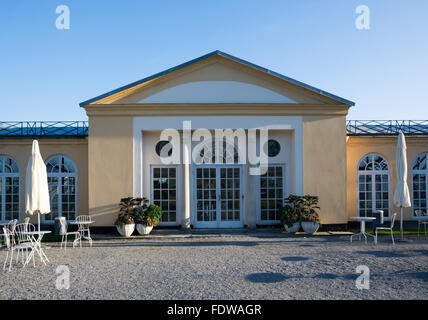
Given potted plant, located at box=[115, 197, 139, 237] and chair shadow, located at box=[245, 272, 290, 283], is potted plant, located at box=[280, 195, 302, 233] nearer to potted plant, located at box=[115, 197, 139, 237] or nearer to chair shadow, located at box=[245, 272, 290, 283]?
potted plant, located at box=[115, 197, 139, 237]

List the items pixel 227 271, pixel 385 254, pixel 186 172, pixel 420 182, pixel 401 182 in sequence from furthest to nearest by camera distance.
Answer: pixel 420 182, pixel 186 172, pixel 401 182, pixel 385 254, pixel 227 271

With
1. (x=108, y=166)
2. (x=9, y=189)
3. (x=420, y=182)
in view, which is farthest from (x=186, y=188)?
(x=420, y=182)

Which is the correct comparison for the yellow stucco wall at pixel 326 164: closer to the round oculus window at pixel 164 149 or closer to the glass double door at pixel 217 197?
the glass double door at pixel 217 197

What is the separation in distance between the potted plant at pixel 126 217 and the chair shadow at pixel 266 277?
5684mm

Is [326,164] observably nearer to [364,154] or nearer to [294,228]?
[294,228]

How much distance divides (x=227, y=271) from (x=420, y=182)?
10723 mm

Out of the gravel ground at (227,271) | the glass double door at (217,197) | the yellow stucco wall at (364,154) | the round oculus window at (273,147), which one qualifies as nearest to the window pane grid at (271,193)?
the round oculus window at (273,147)

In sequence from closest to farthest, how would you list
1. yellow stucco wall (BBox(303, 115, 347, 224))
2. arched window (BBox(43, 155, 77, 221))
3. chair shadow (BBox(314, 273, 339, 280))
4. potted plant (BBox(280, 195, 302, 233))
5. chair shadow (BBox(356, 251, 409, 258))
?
chair shadow (BBox(314, 273, 339, 280)), chair shadow (BBox(356, 251, 409, 258)), potted plant (BBox(280, 195, 302, 233)), yellow stucco wall (BBox(303, 115, 347, 224)), arched window (BBox(43, 155, 77, 221))

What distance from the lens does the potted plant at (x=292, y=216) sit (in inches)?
446

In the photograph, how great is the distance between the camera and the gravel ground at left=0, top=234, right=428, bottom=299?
545cm

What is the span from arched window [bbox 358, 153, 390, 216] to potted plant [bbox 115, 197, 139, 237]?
848cm

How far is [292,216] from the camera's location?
1132 cm

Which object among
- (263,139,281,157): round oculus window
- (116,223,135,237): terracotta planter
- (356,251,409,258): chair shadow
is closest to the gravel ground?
(356,251,409,258): chair shadow
